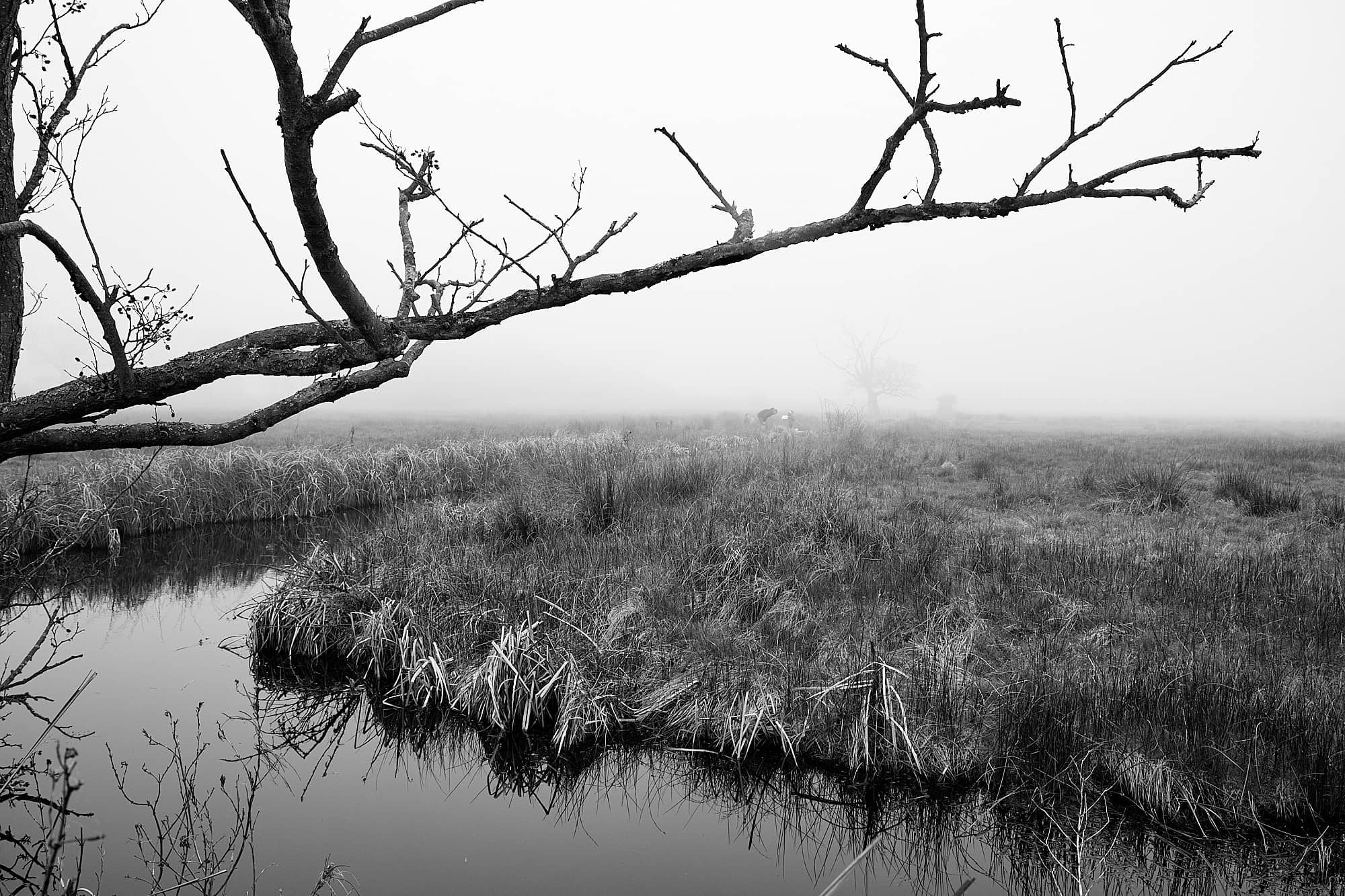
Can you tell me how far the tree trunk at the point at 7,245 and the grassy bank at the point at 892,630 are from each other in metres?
3.35

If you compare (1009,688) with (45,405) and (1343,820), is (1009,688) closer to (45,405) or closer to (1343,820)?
(1343,820)

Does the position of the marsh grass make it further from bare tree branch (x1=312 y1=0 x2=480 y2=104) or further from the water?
bare tree branch (x1=312 y1=0 x2=480 y2=104)

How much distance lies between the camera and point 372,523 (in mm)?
10898

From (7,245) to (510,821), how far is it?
3737 mm

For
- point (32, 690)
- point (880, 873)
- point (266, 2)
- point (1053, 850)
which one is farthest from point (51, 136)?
point (1053, 850)

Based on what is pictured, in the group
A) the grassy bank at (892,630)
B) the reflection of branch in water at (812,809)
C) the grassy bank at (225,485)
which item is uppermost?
the grassy bank at (225,485)

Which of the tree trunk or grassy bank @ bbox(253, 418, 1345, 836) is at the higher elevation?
the tree trunk

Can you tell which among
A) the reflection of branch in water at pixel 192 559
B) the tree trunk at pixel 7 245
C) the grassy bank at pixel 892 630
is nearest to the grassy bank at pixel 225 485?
the reflection of branch in water at pixel 192 559

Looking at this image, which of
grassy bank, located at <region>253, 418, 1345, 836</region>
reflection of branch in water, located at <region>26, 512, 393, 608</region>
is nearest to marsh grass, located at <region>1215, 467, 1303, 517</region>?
grassy bank, located at <region>253, 418, 1345, 836</region>

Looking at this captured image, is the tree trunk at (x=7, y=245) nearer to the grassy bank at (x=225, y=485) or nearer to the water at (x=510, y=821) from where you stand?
the water at (x=510, y=821)

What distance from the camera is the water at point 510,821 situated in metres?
3.72

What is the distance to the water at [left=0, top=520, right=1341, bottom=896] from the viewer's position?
146 inches

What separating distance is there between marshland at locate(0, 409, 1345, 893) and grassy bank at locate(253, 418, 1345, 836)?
0.03 metres

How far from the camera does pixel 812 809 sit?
429 cm
